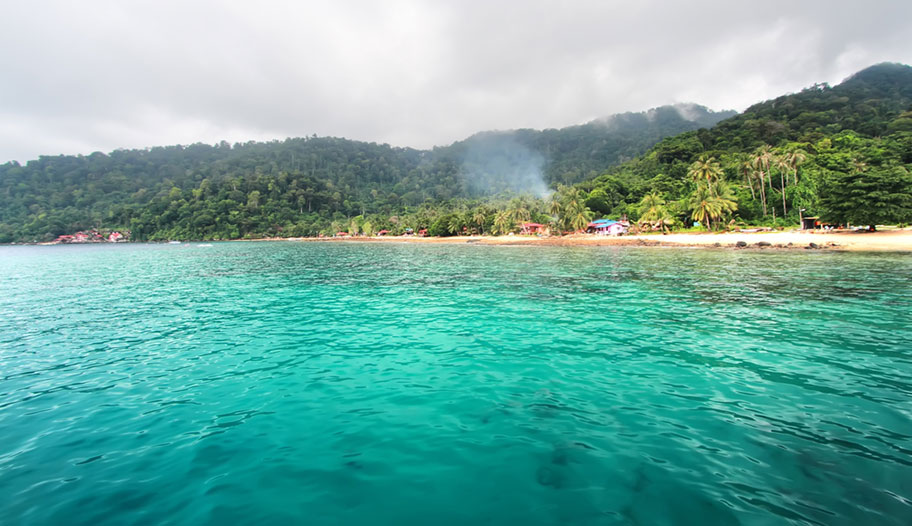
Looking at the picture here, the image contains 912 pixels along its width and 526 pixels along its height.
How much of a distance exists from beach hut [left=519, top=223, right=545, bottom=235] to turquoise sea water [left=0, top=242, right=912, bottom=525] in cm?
11502

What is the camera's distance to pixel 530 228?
132 meters

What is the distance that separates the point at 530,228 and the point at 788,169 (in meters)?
68.3

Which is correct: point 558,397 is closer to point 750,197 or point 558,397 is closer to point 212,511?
point 212,511

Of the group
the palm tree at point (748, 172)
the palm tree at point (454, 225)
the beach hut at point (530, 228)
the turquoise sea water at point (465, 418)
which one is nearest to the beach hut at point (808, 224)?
the palm tree at point (748, 172)

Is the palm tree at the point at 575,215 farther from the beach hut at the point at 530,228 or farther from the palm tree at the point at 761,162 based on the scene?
the palm tree at the point at 761,162

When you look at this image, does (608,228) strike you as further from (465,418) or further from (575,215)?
(465,418)

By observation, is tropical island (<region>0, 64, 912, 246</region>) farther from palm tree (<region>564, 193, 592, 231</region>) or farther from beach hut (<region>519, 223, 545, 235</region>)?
beach hut (<region>519, 223, 545, 235</region>)

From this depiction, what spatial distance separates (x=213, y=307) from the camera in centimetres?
1884

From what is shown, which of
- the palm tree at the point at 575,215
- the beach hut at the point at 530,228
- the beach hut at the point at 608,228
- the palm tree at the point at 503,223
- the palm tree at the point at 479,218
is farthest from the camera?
the palm tree at the point at 479,218

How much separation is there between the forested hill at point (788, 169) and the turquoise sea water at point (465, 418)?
54106 millimetres

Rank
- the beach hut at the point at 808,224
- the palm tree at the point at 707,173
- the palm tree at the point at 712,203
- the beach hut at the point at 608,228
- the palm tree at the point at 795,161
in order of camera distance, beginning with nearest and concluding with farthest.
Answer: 1. the beach hut at the point at 808,224
2. the palm tree at the point at 712,203
3. the palm tree at the point at 795,161
4. the palm tree at the point at 707,173
5. the beach hut at the point at 608,228

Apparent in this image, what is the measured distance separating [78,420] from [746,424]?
12.5 m

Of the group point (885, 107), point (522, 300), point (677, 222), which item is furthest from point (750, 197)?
point (885, 107)

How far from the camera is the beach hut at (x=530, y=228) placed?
130 meters
